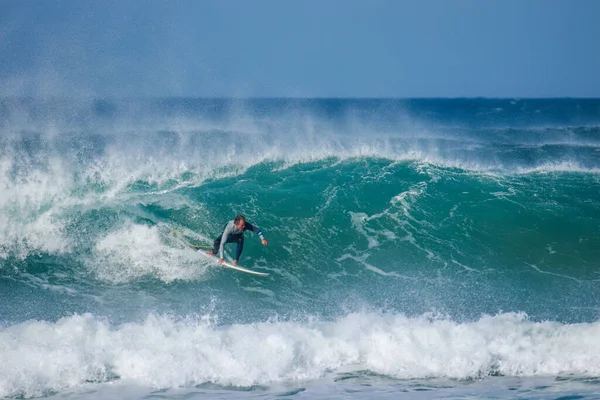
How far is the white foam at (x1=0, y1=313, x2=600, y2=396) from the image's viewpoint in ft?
27.8

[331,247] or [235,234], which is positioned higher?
[235,234]

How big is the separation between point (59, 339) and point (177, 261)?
3194mm

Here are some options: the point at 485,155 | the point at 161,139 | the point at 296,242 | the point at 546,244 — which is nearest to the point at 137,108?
the point at 161,139

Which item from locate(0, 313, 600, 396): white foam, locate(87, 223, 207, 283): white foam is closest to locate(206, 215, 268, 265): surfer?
locate(87, 223, 207, 283): white foam

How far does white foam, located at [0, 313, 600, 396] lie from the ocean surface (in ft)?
0.09

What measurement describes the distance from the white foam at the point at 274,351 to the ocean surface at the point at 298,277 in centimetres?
3

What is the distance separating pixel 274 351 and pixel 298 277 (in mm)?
2898

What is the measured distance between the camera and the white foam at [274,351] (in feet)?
27.8

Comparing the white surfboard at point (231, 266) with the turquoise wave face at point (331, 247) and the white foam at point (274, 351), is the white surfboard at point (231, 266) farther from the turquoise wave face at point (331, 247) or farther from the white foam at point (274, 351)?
the white foam at point (274, 351)

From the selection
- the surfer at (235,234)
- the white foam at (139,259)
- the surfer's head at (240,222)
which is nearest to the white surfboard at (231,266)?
the surfer at (235,234)

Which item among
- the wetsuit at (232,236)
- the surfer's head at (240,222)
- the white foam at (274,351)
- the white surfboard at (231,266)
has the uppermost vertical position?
the surfer's head at (240,222)

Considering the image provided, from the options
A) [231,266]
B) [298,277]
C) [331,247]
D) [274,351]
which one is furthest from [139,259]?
[274,351]

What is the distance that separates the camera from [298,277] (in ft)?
38.5

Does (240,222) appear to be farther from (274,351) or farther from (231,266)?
(274,351)
